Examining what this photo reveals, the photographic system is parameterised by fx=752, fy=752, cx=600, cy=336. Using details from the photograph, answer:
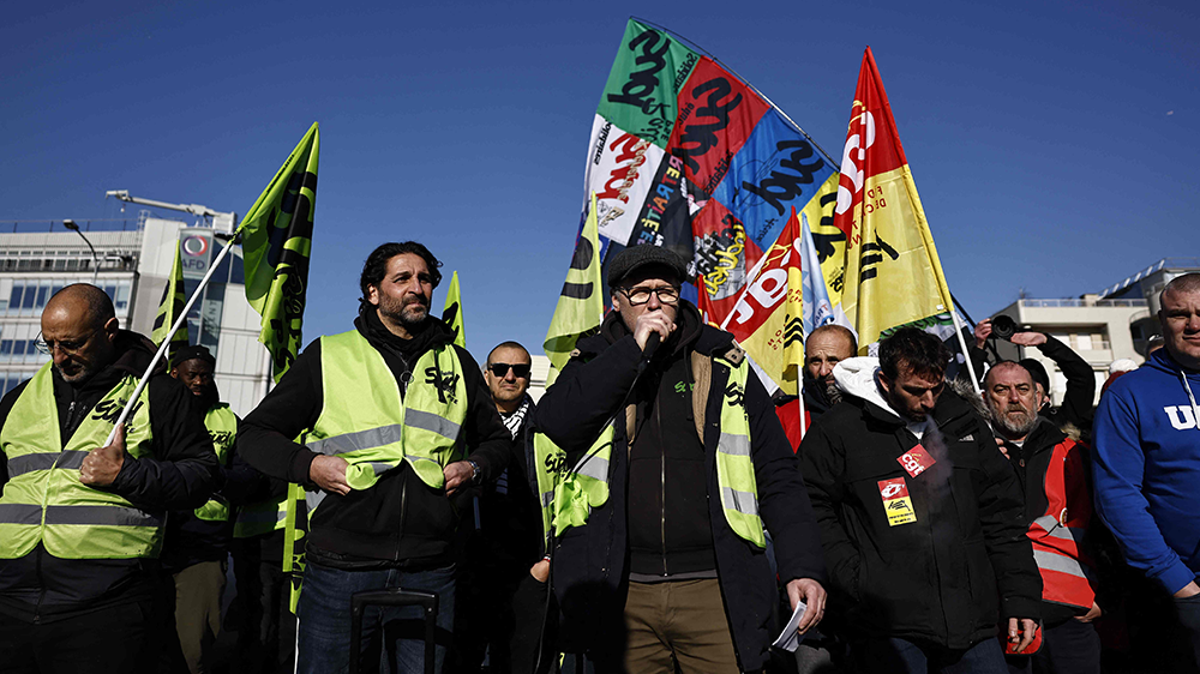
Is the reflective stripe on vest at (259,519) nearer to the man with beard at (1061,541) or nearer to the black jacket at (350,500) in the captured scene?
the black jacket at (350,500)

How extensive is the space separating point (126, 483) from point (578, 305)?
11.7 ft

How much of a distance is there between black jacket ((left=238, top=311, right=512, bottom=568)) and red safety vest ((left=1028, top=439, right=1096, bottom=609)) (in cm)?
285

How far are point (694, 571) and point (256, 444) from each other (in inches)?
→ 73.2

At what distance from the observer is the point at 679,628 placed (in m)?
2.62

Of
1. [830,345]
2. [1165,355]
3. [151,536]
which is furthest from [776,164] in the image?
[151,536]

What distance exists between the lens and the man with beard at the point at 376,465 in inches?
119

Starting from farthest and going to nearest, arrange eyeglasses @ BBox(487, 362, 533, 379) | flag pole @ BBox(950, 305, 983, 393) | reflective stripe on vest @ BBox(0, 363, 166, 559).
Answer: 1. eyeglasses @ BBox(487, 362, 533, 379)
2. flag pole @ BBox(950, 305, 983, 393)
3. reflective stripe on vest @ BBox(0, 363, 166, 559)

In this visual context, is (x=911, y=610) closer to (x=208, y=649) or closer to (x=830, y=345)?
(x=830, y=345)

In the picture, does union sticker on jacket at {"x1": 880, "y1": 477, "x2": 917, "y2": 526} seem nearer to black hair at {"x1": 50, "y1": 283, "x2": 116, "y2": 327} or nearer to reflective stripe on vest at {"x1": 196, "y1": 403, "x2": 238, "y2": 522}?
black hair at {"x1": 50, "y1": 283, "x2": 116, "y2": 327}

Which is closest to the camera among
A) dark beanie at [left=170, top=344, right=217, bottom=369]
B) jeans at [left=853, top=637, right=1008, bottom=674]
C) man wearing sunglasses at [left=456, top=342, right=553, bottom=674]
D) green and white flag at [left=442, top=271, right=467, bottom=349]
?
jeans at [left=853, top=637, right=1008, bottom=674]

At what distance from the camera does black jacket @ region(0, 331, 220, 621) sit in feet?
10.00

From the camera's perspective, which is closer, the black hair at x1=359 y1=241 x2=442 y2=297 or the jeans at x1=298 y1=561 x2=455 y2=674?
the jeans at x1=298 y1=561 x2=455 y2=674

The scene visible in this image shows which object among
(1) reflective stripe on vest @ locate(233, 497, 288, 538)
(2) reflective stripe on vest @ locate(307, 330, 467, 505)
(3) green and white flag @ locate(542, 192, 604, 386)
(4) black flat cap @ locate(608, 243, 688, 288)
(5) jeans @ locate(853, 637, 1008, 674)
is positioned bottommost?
(5) jeans @ locate(853, 637, 1008, 674)

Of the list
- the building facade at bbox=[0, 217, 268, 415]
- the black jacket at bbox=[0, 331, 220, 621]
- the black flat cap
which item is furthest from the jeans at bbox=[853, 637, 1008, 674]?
the building facade at bbox=[0, 217, 268, 415]
